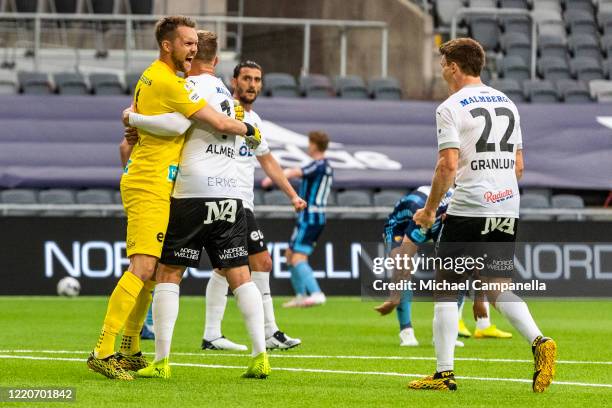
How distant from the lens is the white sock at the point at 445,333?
7.57 meters

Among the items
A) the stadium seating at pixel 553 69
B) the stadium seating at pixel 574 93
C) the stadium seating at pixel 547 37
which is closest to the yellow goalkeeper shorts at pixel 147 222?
the stadium seating at pixel 547 37

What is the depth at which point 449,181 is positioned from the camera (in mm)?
7504

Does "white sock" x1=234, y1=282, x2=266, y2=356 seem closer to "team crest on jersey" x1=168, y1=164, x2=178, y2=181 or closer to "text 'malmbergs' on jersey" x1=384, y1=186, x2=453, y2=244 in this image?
"team crest on jersey" x1=168, y1=164, x2=178, y2=181

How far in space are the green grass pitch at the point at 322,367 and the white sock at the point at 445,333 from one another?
0.20 meters

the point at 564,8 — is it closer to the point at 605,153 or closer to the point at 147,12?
the point at 605,153

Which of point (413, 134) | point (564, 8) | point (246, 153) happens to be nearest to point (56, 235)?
point (413, 134)

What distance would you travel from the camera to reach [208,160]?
8.11 metres

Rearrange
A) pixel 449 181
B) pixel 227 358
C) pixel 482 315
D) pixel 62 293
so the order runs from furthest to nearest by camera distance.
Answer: pixel 62 293, pixel 482 315, pixel 227 358, pixel 449 181

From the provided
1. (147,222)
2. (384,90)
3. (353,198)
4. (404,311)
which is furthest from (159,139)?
(384,90)

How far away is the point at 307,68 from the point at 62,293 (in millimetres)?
8298

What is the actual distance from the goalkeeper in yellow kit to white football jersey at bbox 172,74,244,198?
0.26 ft

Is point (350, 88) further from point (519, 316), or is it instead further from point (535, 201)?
point (519, 316)

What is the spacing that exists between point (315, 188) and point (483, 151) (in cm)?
933

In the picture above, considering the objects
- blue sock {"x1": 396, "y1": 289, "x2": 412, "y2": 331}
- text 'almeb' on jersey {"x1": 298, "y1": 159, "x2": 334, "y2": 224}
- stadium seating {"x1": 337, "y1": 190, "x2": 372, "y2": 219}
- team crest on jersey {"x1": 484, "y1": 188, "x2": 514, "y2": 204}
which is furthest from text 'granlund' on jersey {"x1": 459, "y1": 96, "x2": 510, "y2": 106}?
stadium seating {"x1": 337, "y1": 190, "x2": 372, "y2": 219}
